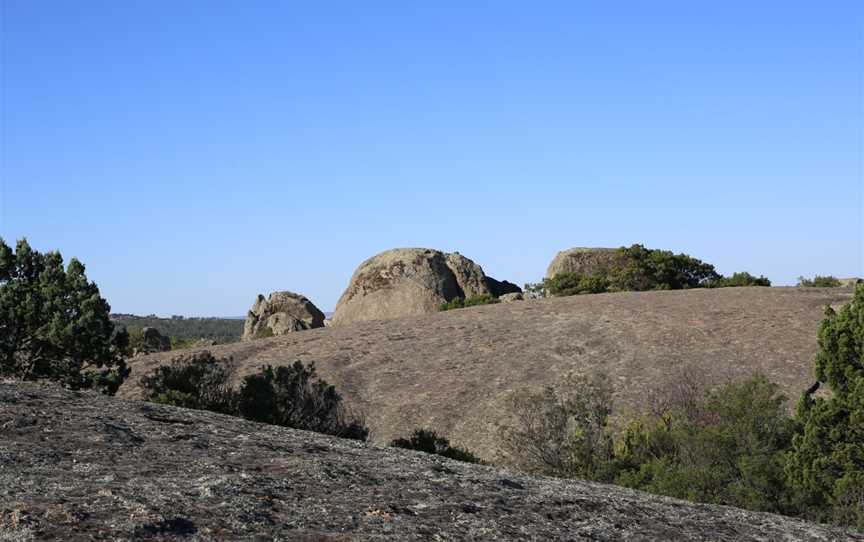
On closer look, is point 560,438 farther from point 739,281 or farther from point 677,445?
point 739,281

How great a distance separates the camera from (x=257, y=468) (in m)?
8.22

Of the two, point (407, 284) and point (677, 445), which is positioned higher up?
point (407, 284)

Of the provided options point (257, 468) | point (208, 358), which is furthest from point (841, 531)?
point (208, 358)

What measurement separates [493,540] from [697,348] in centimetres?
2938

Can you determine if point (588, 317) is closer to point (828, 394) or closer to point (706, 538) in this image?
point (828, 394)

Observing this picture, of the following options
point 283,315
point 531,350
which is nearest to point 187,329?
point 283,315

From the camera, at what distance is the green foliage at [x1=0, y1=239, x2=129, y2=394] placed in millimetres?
22891

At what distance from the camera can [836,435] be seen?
62.8ft

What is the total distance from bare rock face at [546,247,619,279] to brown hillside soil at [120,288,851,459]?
14.5 m

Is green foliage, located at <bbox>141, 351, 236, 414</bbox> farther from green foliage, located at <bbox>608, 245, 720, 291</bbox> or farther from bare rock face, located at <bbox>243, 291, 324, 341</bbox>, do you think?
green foliage, located at <bbox>608, 245, 720, 291</bbox>

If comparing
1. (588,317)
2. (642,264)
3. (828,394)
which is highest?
(642,264)

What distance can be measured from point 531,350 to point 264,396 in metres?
14.0

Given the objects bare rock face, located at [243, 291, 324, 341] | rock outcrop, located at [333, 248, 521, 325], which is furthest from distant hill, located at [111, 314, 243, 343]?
rock outcrop, located at [333, 248, 521, 325]

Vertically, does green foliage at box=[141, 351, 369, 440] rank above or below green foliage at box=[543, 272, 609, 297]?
below
